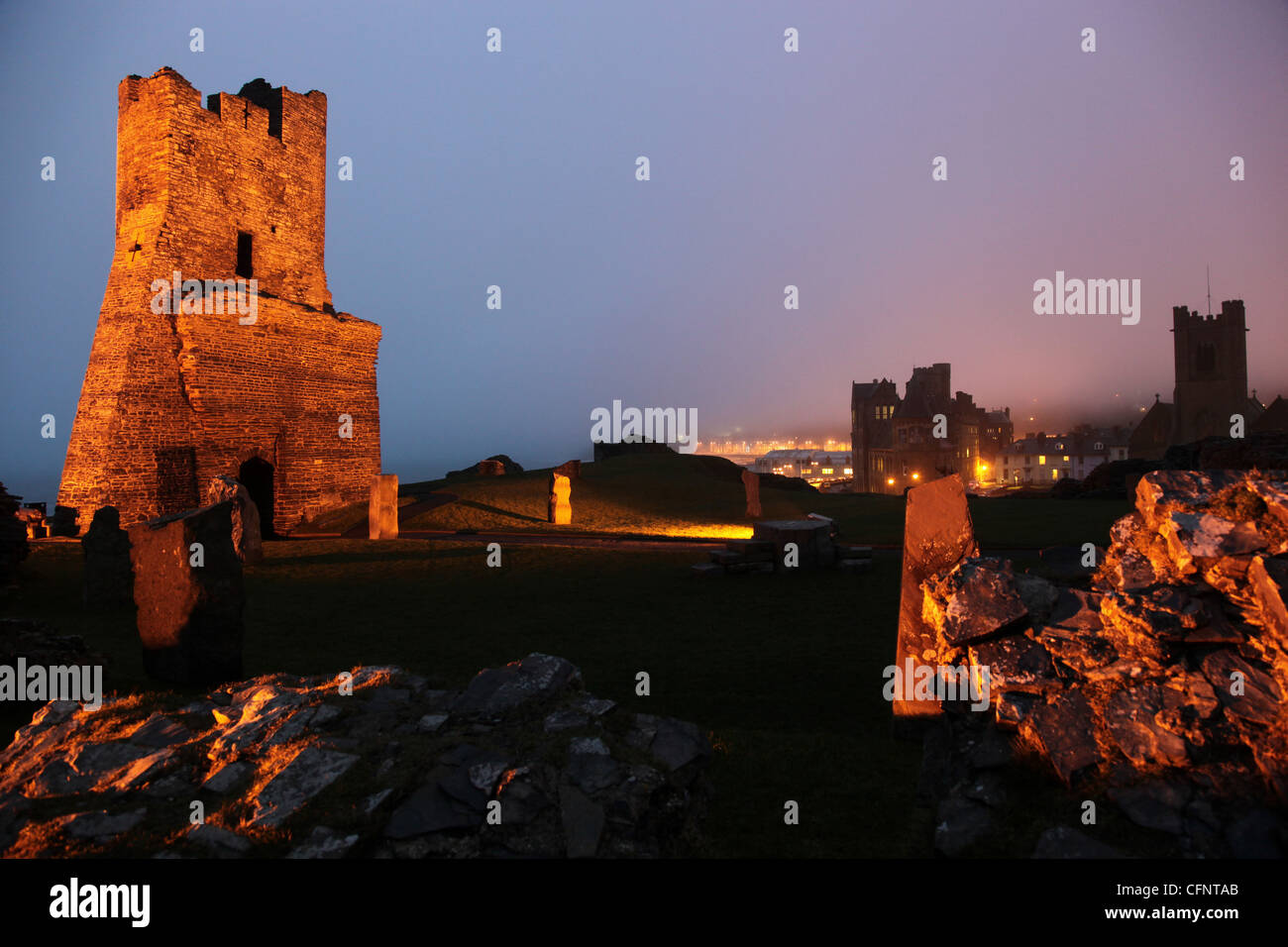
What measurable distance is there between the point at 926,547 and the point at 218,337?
73.4 feet

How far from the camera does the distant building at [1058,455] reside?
263ft

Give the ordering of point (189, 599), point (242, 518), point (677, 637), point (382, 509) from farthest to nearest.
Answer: point (382, 509), point (242, 518), point (677, 637), point (189, 599)

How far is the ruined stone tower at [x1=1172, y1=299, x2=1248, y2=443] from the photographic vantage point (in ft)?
177

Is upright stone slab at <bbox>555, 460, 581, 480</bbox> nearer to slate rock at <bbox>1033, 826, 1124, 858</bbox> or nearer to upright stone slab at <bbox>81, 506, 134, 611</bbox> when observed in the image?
upright stone slab at <bbox>81, 506, 134, 611</bbox>

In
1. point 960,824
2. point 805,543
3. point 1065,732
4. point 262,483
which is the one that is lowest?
point 960,824

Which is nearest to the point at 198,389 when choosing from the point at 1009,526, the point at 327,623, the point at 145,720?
A: the point at 327,623

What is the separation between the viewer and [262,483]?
922 inches

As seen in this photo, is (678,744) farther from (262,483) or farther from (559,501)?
(262,483)

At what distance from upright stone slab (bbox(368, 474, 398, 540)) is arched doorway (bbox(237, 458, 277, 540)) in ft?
24.2

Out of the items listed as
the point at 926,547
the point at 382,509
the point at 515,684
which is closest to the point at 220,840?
the point at 515,684

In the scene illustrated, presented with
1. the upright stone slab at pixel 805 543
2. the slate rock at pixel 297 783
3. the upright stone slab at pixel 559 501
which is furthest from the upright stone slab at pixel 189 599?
the upright stone slab at pixel 559 501

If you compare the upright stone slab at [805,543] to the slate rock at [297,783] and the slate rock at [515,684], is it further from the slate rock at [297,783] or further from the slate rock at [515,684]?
the slate rock at [297,783]

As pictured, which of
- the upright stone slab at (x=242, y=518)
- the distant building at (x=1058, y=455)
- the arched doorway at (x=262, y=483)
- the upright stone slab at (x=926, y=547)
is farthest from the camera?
the distant building at (x=1058, y=455)

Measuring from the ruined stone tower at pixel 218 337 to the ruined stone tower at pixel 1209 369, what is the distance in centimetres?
6248
